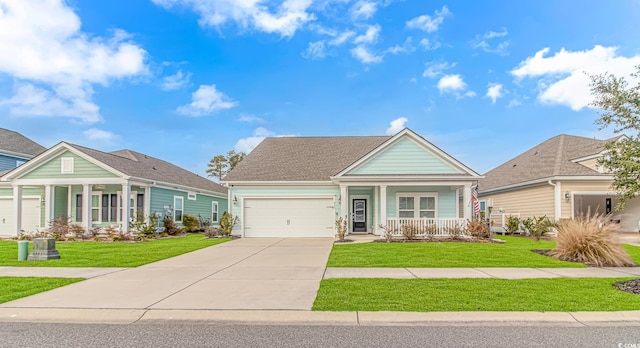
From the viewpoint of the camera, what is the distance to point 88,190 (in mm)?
17828

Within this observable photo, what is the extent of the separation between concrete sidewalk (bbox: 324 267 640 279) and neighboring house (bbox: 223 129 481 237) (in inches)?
287

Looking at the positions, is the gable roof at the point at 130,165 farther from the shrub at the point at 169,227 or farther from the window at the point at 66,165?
the shrub at the point at 169,227

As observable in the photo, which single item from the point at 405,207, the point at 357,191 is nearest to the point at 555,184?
the point at 405,207

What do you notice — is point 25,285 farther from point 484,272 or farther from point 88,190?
point 88,190

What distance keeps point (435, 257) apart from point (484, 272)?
2296 millimetres

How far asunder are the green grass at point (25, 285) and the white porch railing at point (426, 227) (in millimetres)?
11773

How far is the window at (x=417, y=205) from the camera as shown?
693 inches

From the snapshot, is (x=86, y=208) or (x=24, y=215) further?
(x=24, y=215)

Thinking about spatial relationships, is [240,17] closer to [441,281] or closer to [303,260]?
[303,260]

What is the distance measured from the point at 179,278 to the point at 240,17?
41.2 feet

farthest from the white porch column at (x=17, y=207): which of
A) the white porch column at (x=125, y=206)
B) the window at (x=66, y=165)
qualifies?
the white porch column at (x=125, y=206)

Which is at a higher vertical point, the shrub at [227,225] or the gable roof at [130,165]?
the gable roof at [130,165]

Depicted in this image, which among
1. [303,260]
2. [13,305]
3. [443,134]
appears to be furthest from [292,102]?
[13,305]

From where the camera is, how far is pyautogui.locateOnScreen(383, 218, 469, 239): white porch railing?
15.8 meters
